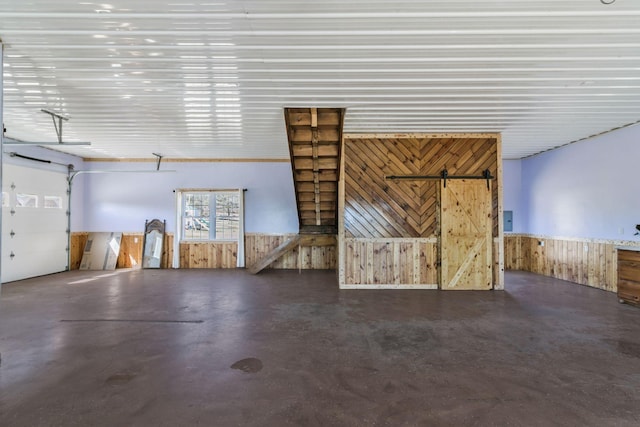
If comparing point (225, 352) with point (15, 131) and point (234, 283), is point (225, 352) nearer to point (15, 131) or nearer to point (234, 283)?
point (234, 283)

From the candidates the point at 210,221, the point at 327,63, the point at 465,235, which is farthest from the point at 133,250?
the point at 465,235

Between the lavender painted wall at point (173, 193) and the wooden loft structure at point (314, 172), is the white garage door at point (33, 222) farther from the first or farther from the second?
the wooden loft structure at point (314, 172)

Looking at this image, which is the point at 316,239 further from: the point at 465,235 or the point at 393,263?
the point at 465,235

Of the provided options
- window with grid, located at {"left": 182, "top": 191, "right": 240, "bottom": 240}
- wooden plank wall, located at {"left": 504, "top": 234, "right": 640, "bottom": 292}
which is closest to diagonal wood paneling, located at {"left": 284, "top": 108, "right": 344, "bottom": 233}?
window with grid, located at {"left": 182, "top": 191, "right": 240, "bottom": 240}

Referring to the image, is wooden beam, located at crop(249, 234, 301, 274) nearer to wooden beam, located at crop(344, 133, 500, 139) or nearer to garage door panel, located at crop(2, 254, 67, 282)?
wooden beam, located at crop(344, 133, 500, 139)

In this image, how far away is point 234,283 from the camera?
6086 millimetres

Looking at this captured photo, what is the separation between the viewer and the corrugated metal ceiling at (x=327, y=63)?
2.46m

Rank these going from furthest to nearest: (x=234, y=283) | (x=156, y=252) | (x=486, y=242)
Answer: (x=156, y=252) < (x=234, y=283) < (x=486, y=242)

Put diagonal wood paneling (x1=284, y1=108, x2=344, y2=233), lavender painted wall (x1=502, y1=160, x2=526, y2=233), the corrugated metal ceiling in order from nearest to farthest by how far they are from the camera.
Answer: the corrugated metal ceiling, diagonal wood paneling (x1=284, y1=108, x2=344, y2=233), lavender painted wall (x1=502, y1=160, x2=526, y2=233)

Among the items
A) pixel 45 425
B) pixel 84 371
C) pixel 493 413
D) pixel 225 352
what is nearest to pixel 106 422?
pixel 45 425

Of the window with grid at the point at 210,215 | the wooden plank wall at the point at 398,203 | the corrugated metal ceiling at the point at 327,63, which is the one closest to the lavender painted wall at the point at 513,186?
the corrugated metal ceiling at the point at 327,63

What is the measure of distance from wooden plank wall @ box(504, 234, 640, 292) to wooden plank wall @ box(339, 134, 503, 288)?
1850 mm

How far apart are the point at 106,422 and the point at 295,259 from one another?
5997mm

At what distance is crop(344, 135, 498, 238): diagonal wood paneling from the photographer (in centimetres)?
560
